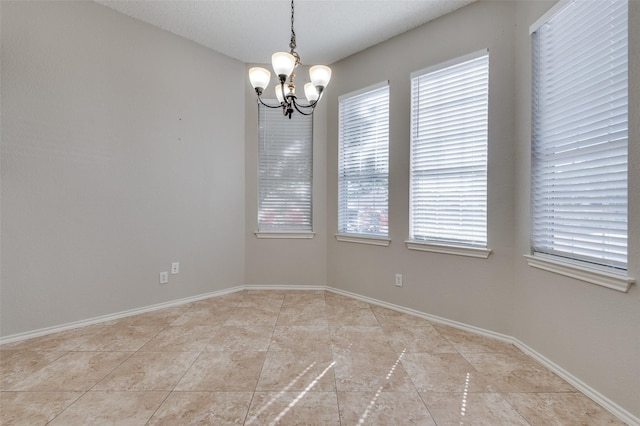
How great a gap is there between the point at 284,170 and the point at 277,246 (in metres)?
1.02

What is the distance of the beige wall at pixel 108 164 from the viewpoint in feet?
7.64

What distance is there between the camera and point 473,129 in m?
2.52

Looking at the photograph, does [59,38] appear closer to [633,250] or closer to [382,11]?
[382,11]

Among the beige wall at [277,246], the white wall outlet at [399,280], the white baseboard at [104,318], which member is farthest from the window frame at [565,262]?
the white baseboard at [104,318]

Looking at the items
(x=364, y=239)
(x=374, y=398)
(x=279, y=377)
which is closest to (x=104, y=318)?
(x=279, y=377)

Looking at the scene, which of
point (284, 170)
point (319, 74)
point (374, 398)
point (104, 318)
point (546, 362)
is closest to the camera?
point (374, 398)

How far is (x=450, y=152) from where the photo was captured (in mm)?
2660

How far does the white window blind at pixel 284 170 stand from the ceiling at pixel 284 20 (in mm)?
840

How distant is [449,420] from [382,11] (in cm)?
326

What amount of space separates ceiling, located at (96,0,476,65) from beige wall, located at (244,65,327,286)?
0.72m

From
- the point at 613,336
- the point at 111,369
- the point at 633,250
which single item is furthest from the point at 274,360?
the point at 633,250

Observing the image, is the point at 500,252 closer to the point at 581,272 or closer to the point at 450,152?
the point at 581,272

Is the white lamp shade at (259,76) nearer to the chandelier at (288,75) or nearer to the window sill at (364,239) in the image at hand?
the chandelier at (288,75)

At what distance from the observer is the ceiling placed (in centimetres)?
262
